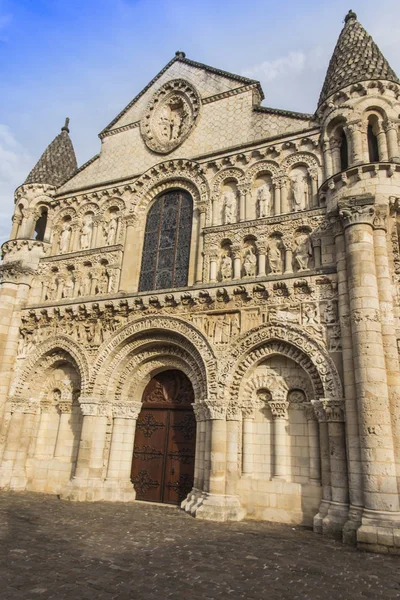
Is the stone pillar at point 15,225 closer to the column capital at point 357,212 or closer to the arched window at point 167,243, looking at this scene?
the arched window at point 167,243

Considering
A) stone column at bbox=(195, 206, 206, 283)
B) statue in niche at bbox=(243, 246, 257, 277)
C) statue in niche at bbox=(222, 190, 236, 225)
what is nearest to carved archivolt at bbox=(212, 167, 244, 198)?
statue in niche at bbox=(222, 190, 236, 225)

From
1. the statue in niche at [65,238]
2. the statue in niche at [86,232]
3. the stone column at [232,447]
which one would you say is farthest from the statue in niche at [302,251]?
the statue in niche at [65,238]

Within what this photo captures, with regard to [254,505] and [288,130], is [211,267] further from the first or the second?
[254,505]

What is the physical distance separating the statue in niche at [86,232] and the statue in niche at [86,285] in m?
1.28

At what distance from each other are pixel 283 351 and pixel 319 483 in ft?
10.5

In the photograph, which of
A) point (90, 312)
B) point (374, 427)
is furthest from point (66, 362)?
point (374, 427)

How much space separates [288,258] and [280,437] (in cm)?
479

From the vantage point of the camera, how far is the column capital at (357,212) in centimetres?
1056

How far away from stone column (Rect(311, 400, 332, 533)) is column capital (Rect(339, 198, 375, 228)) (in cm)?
446

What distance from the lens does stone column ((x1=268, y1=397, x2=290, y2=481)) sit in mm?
10531

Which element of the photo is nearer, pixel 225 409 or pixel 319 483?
pixel 319 483

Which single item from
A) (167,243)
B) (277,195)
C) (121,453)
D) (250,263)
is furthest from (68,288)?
(277,195)

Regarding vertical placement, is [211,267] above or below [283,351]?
above

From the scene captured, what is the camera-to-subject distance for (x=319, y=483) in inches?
396
